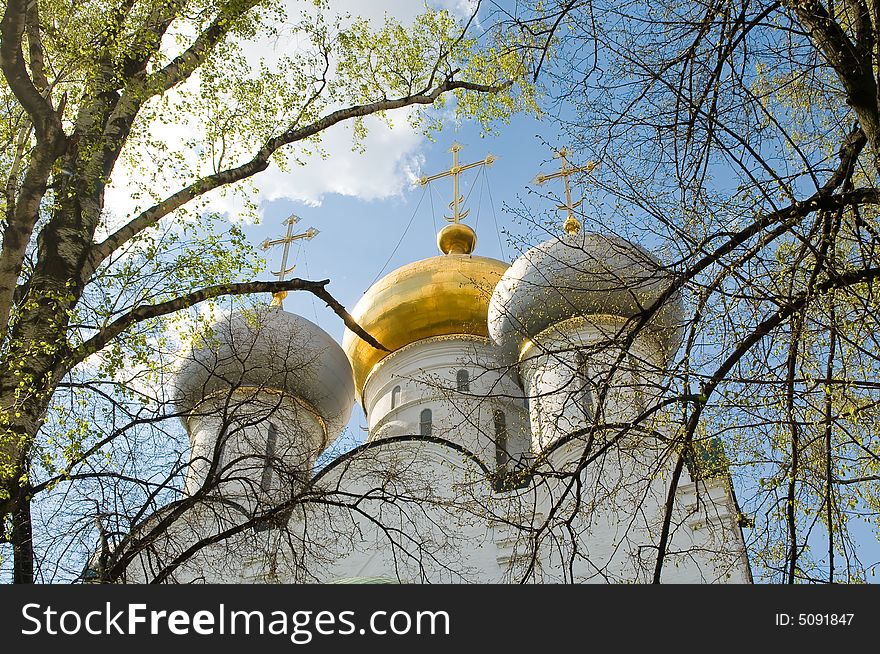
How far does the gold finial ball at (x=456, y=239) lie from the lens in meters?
15.7

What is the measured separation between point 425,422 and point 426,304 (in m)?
1.90

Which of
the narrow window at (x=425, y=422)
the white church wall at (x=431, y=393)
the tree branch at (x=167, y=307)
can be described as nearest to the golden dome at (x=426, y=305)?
the white church wall at (x=431, y=393)

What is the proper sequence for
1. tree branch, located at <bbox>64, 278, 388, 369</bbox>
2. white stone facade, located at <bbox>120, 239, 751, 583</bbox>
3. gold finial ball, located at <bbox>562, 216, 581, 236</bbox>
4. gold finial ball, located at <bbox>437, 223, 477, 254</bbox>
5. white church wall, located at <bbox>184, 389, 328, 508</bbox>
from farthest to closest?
gold finial ball, located at <bbox>437, 223, 477, 254</bbox> → gold finial ball, located at <bbox>562, 216, 581, 236</bbox> → white church wall, located at <bbox>184, 389, 328, 508</bbox> → white stone facade, located at <bbox>120, 239, 751, 583</bbox> → tree branch, located at <bbox>64, 278, 388, 369</bbox>

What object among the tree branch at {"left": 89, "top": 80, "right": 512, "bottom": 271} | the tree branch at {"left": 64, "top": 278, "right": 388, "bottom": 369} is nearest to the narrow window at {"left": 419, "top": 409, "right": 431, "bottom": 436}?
the tree branch at {"left": 89, "top": 80, "right": 512, "bottom": 271}

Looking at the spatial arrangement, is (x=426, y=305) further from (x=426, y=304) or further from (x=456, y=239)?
(x=456, y=239)

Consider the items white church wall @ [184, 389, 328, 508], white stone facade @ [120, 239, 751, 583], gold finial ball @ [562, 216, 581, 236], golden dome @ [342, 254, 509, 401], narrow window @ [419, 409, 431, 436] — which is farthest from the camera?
golden dome @ [342, 254, 509, 401]

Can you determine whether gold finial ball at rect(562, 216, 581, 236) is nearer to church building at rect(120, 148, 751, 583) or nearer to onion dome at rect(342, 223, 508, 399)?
church building at rect(120, 148, 751, 583)

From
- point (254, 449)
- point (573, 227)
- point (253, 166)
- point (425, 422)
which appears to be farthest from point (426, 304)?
point (253, 166)

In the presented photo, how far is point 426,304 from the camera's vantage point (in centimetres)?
1330

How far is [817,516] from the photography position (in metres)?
3.60

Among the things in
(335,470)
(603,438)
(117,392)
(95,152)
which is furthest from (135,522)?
(335,470)

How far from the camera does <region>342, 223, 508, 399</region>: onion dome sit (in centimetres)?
1323

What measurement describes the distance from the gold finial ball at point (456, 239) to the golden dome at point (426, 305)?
71.1 inches

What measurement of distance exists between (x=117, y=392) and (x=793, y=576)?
3.30 m
